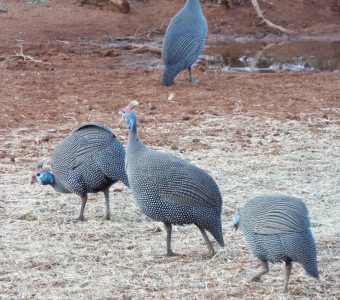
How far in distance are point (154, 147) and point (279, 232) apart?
3491 millimetres

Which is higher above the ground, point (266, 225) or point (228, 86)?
point (266, 225)

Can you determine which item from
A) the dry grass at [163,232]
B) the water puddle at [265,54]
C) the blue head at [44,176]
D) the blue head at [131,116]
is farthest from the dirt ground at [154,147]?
the blue head at [131,116]

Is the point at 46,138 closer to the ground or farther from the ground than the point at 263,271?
closer to the ground

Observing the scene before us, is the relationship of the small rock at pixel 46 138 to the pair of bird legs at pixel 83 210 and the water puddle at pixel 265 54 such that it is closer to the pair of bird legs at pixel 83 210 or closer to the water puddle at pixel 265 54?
the pair of bird legs at pixel 83 210

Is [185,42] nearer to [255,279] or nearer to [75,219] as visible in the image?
[75,219]

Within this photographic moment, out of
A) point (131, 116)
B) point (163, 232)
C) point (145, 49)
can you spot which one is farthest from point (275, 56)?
point (131, 116)

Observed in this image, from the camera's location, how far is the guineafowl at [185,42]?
1038cm

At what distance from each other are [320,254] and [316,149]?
2.60 meters

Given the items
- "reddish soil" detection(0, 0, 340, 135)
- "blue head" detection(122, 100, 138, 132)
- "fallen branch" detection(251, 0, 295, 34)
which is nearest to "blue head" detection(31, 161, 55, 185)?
"blue head" detection(122, 100, 138, 132)

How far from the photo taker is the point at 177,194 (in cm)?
485

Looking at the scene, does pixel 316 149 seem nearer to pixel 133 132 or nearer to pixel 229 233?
pixel 229 233

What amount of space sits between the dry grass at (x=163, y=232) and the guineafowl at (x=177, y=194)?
24cm

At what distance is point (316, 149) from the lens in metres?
7.52

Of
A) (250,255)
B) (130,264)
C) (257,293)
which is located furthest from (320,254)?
(130,264)
